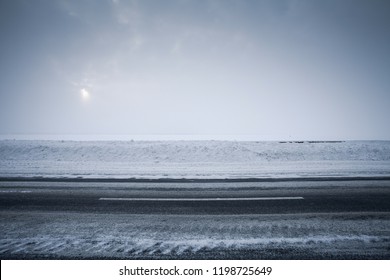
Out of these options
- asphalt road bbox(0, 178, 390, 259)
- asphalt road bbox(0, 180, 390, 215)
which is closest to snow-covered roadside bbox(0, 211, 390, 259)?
asphalt road bbox(0, 178, 390, 259)

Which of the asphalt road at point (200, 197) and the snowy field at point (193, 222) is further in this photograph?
the asphalt road at point (200, 197)

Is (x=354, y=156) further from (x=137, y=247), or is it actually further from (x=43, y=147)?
(x=43, y=147)

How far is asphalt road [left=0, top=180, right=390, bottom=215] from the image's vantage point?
652cm

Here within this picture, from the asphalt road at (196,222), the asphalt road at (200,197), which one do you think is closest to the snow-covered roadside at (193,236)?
the asphalt road at (196,222)

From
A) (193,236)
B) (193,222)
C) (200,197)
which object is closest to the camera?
(193,236)

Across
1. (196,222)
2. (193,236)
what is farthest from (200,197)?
(193,236)

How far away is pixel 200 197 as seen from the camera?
7.79 m

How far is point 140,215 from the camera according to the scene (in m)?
6.03

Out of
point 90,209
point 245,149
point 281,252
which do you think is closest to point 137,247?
point 281,252

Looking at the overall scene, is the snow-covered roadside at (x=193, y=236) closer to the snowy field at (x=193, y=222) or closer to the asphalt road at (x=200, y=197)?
the snowy field at (x=193, y=222)

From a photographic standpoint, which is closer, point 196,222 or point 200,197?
point 196,222

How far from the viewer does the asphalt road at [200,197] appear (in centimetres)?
652

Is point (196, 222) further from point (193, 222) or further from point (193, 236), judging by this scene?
point (193, 236)

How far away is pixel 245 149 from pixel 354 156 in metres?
8.64
